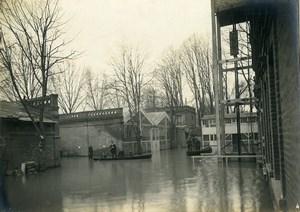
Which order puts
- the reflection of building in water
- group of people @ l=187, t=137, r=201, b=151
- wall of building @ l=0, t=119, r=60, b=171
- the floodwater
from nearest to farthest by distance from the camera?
the floodwater → wall of building @ l=0, t=119, r=60, b=171 → the reflection of building in water → group of people @ l=187, t=137, r=201, b=151

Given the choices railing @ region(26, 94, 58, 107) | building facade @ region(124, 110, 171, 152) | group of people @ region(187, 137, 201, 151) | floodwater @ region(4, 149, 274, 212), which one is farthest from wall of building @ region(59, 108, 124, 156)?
floodwater @ region(4, 149, 274, 212)

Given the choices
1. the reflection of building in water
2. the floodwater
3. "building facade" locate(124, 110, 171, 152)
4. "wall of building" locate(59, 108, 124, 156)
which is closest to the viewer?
the floodwater

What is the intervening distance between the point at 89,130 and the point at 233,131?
47.8 ft

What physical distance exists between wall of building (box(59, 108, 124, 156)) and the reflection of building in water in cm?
837

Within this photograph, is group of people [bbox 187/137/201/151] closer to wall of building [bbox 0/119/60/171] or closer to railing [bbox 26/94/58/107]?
railing [bbox 26/94/58/107]

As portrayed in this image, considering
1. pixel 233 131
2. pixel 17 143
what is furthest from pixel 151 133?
pixel 17 143

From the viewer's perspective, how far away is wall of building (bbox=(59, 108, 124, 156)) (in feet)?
116

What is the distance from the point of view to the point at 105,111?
1417 inches

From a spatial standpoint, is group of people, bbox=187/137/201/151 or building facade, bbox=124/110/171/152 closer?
group of people, bbox=187/137/201/151

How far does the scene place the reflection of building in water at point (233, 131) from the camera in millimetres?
25750

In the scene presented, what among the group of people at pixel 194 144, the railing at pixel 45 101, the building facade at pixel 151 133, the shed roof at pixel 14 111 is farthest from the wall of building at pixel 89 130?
the shed roof at pixel 14 111

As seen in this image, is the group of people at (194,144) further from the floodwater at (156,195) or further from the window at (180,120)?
the window at (180,120)

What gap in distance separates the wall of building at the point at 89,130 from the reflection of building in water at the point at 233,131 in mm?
8370

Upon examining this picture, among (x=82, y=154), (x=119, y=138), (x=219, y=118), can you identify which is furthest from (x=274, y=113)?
(x=82, y=154)
